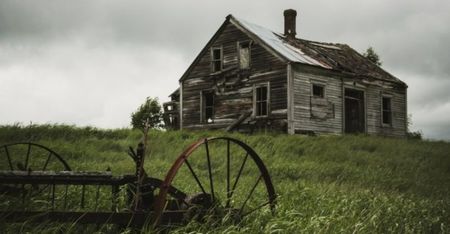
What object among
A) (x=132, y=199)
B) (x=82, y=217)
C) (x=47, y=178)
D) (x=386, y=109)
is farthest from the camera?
(x=386, y=109)

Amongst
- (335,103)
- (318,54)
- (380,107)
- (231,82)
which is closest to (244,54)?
(231,82)

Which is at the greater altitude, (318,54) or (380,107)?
(318,54)

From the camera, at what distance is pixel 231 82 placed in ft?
78.7

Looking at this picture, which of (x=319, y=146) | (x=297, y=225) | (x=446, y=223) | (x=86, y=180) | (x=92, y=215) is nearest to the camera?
(x=92, y=215)

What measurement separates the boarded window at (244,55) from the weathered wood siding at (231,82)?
210 mm

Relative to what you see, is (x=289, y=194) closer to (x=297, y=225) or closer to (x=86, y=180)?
(x=297, y=225)

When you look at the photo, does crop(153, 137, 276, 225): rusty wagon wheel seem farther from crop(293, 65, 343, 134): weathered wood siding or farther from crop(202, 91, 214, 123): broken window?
crop(202, 91, 214, 123): broken window

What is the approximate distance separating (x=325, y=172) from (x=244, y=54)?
11.8 m

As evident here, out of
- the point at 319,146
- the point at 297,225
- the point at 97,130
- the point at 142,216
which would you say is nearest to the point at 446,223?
the point at 297,225

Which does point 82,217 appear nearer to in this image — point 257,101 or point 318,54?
point 257,101

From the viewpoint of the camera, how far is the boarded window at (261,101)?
22781mm

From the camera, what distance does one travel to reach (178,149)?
15805 mm

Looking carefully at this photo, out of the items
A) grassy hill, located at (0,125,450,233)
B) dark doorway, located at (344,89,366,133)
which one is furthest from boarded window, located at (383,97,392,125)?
grassy hill, located at (0,125,450,233)

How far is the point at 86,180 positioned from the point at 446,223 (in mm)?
5277
